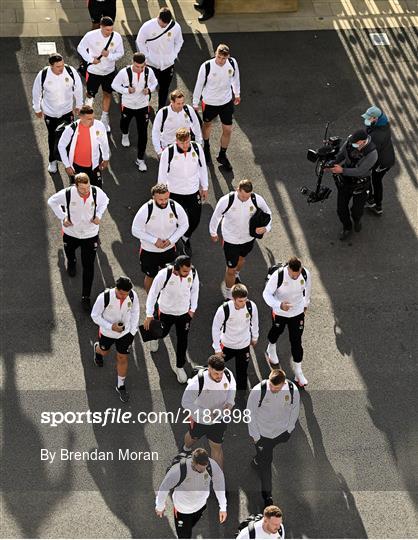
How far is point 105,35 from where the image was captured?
15.5 metres

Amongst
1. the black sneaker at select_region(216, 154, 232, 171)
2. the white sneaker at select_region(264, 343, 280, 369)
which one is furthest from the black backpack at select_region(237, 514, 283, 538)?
the black sneaker at select_region(216, 154, 232, 171)

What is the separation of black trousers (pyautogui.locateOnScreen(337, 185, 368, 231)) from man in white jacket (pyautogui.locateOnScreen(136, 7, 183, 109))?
3.30 metres

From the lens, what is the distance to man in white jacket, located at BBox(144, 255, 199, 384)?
12.3m

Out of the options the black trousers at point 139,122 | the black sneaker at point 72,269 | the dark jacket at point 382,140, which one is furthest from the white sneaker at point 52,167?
the dark jacket at point 382,140

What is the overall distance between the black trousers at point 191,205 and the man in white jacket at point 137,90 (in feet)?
6.32

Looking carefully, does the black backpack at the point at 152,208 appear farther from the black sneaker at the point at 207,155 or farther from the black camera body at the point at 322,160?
the black sneaker at the point at 207,155

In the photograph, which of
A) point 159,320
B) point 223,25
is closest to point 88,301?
point 159,320

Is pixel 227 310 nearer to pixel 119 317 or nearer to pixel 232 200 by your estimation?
pixel 119 317

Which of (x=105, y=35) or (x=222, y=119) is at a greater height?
(x=105, y=35)

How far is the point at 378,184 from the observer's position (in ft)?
49.8

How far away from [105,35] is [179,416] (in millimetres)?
5747

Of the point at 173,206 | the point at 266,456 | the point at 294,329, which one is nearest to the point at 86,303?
the point at 173,206

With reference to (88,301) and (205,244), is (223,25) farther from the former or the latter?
(88,301)

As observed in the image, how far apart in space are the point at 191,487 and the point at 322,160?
5.52 meters
